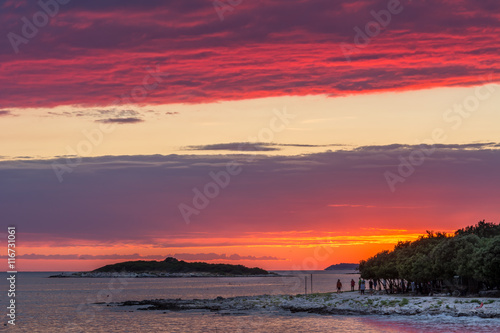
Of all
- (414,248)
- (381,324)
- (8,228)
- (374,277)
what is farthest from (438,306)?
(8,228)

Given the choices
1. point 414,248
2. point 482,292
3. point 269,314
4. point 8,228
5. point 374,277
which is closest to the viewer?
point 8,228

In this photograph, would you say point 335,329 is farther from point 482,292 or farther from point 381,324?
point 482,292

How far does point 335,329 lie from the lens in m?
65.4

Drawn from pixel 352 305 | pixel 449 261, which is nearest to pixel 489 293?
pixel 449 261

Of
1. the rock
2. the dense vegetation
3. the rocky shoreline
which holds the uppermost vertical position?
the dense vegetation

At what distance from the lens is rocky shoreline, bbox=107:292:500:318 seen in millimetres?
65750

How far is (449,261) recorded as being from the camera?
262 ft

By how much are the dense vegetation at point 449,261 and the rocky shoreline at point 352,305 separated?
3.55 metres

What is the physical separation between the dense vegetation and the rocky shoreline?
3548 mm

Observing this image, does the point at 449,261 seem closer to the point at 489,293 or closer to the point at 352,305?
the point at 489,293

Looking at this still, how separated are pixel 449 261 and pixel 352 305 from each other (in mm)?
13060

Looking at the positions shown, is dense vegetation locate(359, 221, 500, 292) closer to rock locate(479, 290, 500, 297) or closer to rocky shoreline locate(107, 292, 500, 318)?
rock locate(479, 290, 500, 297)

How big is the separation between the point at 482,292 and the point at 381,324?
16811 mm

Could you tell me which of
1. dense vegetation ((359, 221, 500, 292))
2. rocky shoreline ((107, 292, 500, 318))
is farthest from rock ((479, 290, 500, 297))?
rocky shoreline ((107, 292, 500, 318))
